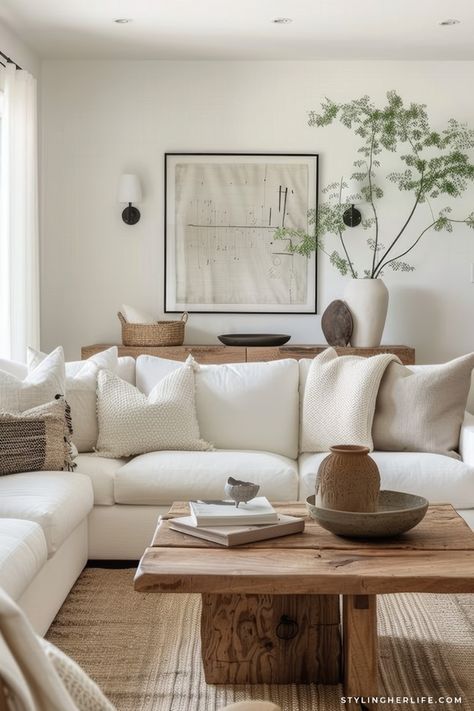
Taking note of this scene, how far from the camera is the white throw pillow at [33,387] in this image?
11.8 feet

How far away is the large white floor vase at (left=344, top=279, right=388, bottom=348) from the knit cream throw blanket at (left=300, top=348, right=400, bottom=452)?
128 cm

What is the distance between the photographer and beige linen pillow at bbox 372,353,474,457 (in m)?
4.01

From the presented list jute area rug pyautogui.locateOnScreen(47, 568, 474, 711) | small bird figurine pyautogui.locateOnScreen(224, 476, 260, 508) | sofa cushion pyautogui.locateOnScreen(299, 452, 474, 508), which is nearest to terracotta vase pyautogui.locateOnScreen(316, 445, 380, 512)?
small bird figurine pyautogui.locateOnScreen(224, 476, 260, 508)

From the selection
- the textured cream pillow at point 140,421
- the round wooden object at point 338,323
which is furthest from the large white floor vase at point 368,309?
the textured cream pillow at point 140,421

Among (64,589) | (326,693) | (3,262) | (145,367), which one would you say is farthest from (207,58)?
(326,693)

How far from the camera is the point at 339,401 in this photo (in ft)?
13.4

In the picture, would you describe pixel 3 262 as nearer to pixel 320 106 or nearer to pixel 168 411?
A: pixel 168 411

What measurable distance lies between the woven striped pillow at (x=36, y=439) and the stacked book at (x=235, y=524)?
3.47 feet

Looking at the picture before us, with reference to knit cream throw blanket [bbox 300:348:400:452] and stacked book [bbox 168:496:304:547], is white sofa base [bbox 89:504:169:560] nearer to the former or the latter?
knit cream throw blanket [bbox 300:348:400:452]

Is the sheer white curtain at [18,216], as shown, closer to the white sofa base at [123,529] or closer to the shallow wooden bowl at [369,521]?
the white sofa base at [123,529]

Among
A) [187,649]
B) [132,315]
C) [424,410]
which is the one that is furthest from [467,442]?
[132,315]

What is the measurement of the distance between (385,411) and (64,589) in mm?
1638

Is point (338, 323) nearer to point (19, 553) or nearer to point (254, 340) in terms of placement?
point (254, 340)

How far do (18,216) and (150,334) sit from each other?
1028 mm
